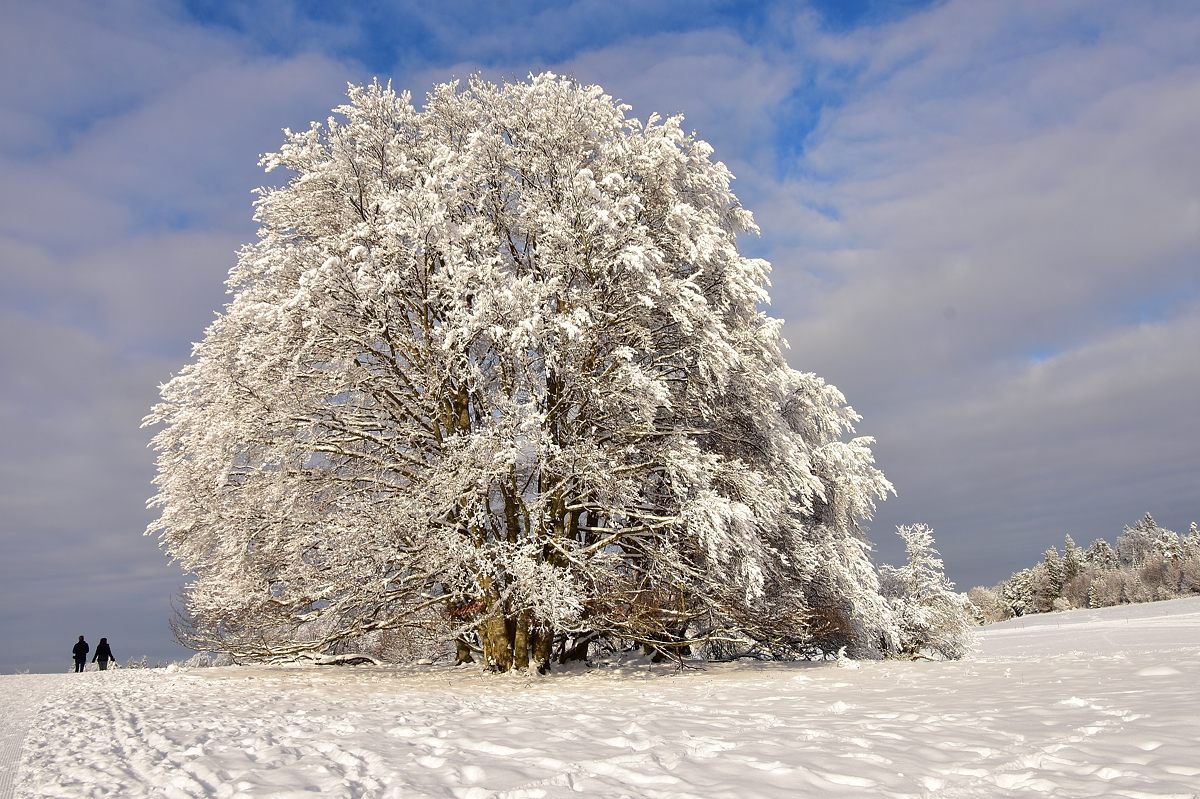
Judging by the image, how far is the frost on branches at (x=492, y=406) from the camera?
1387 centimetres

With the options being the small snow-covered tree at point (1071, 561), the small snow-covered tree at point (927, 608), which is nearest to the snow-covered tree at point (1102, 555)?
the small snow-covered tree at point (1071, 561)

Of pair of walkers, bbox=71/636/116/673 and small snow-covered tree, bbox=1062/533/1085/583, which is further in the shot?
small snow-covered tree, bbox=1062/533/1085/583

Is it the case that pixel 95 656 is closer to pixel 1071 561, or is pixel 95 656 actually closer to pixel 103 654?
pixel 103 654

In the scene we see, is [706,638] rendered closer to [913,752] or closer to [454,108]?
[913,752]

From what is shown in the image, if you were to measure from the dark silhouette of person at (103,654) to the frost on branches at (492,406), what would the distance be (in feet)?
43.4

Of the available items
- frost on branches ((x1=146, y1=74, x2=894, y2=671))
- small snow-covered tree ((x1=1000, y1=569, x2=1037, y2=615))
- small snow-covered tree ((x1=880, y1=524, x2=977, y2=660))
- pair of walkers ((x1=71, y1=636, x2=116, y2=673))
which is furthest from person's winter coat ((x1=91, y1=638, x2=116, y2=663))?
small snow-covered tree ((x1=1000, y1=569, x2=1037, y2=615))

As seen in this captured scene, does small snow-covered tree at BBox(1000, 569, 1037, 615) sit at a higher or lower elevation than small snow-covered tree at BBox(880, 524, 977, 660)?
lower

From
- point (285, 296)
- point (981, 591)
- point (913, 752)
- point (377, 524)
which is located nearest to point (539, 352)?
point (377, 524)

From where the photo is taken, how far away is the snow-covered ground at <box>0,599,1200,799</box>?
17.2 feet

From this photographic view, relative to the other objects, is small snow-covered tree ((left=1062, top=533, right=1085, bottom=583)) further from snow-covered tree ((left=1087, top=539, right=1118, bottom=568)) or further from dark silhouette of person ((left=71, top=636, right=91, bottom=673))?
dark silhouette of person ((left=71, top=636, right=91, bottom=673))

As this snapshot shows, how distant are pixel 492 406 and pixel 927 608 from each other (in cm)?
1513

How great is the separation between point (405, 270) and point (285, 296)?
9.51 ft

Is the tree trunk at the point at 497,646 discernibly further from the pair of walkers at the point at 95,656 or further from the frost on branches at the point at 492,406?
the pair of walkers at the point at 95,656

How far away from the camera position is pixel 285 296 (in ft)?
51.6
